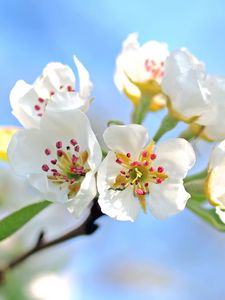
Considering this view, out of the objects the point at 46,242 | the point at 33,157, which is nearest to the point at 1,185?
the point at 46,242

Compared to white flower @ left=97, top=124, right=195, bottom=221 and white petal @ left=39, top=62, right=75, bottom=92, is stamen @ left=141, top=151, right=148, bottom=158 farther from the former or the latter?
white petal @ left=39, top=62, right=75, bottom=92

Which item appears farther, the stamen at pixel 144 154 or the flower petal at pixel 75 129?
the stamen at pixel 144 154

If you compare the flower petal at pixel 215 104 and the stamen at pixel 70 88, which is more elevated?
the stamen at pixel 70 88

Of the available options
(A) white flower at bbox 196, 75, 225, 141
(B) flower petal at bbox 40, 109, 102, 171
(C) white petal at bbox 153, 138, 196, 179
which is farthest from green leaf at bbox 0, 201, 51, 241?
(A) white flower at bbox 196, 75, 225, 141

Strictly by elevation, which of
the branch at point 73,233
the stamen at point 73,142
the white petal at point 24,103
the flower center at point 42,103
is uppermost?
the white petal at point 24,103

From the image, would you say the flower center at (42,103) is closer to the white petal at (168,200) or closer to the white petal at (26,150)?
the white petal at (26,150)

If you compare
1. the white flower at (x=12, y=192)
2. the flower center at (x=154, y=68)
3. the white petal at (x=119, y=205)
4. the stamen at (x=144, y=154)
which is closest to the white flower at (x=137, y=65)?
the flower center at (x=154, y=68)
